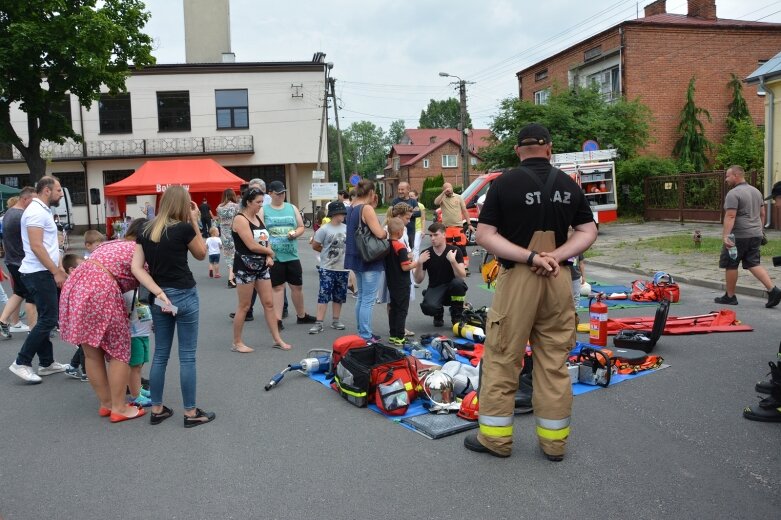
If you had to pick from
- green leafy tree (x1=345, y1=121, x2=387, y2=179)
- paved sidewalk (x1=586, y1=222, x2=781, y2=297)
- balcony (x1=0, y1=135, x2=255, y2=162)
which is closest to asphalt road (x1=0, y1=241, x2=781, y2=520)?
paved sidewalk (x1=586, y1=222, x2=781, y2=297)

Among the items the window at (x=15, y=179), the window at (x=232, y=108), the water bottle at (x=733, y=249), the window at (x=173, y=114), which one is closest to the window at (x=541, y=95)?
the window at (x=232, y=108)

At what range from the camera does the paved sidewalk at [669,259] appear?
11724 mm

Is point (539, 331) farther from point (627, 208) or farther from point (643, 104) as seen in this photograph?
point (643, 104)

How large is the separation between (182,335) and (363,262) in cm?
281

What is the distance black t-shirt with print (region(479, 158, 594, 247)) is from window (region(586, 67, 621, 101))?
89.5 feet

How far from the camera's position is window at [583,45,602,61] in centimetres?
3180

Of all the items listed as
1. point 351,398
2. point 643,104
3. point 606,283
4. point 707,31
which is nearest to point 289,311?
point 351,398

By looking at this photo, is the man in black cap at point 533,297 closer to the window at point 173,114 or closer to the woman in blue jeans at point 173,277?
the woman in blue jeans at point 173,277

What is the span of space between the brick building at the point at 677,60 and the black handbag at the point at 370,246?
81.1 ft

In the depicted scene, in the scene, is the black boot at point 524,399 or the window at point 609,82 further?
the window at point 609,82

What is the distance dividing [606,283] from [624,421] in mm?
8042

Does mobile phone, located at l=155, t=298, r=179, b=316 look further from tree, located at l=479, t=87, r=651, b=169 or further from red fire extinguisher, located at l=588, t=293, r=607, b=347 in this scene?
tree, located at l=479, t=87, r=651, b=169

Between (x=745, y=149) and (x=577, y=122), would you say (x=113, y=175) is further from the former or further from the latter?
(x=745, y=149)

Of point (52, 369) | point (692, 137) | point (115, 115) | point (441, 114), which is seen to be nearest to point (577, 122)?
point (692, 137)
